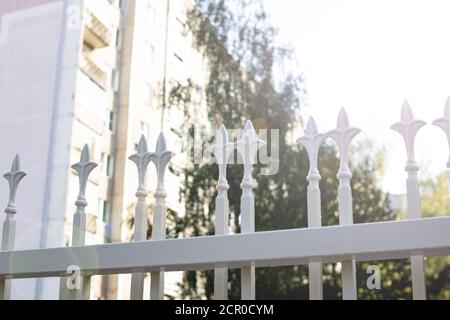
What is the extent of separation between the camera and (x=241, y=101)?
16.1ft

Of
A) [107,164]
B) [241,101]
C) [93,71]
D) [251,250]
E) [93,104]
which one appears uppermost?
[93,71]

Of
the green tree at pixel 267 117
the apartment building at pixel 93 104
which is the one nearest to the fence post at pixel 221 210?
the apartment building at pixel 93 104

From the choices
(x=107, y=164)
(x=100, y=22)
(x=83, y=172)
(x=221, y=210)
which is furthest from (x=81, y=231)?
(x=107, y=164)

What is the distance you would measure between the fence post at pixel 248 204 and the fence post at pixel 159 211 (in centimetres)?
11

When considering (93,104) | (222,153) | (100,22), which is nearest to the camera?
(222,153)

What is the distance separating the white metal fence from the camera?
66cm

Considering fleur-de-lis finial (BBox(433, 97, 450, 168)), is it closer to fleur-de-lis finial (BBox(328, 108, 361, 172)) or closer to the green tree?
fleur-de-lis finial (BBox(328, 108, 361, 172))

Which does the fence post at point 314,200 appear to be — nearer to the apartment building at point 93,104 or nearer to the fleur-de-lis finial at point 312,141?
the fleur-de-lis finial at point 312,141

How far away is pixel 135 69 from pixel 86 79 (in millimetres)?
489

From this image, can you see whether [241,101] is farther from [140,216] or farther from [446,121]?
[446,121]

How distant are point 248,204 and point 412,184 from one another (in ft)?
0.68

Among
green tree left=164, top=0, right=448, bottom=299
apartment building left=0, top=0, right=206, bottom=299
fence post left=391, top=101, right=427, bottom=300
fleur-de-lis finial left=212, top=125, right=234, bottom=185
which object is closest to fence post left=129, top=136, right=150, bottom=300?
fleur-de-lis finial left=212, top=125, right=234, bottom=185
